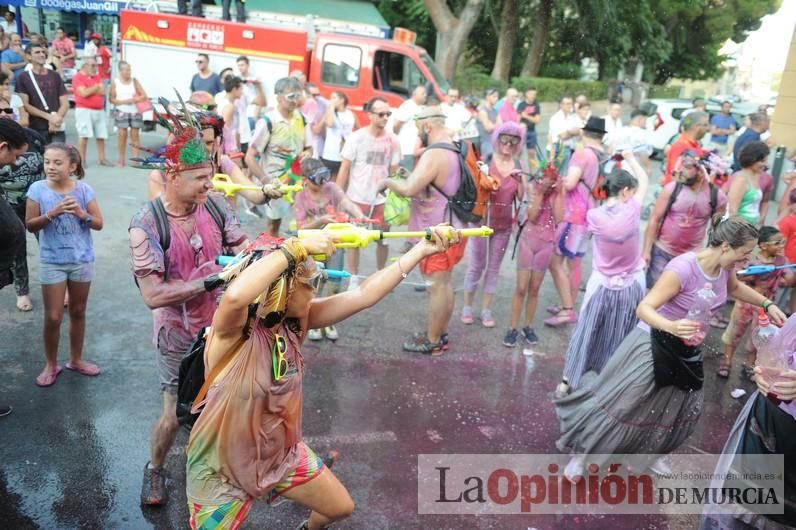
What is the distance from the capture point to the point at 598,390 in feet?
13.3

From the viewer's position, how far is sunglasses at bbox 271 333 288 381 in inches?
103

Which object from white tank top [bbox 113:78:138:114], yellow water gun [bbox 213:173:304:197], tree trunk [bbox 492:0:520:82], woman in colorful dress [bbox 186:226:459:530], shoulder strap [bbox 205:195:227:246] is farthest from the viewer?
tree trunk [bbox 492:0:520:82]

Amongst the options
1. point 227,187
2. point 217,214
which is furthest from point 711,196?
point 217,214

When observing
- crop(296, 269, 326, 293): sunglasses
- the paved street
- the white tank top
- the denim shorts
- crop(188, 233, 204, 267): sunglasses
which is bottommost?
the paved street

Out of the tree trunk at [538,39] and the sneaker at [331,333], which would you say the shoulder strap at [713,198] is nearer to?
the sneaker at [331,333]

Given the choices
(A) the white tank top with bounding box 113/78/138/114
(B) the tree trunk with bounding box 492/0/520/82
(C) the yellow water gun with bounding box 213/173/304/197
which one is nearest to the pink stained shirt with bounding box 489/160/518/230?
(C) the yellow water gun with bounding box 213/173/304/197

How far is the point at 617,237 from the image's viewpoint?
4871mm

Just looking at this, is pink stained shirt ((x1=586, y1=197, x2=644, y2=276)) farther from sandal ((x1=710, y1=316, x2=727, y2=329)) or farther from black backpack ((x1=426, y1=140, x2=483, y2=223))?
sandal ((x1=710, y1=316, x2=727, y2=329))

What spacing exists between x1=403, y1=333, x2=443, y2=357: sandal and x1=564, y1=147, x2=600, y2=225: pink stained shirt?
5.93ft

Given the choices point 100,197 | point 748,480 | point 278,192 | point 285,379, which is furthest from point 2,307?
point 748,480

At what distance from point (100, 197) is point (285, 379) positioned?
24.8ft

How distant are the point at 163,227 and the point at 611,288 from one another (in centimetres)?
319

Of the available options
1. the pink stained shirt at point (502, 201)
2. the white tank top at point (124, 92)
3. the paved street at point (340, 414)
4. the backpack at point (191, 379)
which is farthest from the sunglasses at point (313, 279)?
the white tank top at point (124, 92)

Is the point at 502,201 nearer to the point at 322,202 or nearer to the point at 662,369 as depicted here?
the point at 322,202
